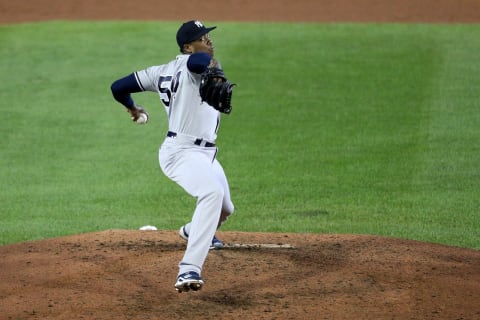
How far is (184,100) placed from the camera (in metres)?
6.80

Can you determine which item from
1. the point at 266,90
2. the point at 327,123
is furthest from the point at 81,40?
the point at 327,123

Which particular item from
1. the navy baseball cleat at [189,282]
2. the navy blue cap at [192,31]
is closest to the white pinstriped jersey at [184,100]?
the navy blue cap at [192,31]

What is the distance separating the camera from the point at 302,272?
7.17 meters

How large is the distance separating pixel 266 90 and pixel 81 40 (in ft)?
13.2

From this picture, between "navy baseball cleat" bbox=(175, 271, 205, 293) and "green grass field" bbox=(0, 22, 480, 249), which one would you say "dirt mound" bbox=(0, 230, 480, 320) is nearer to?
"navy baseball cleat" bbox=(175, 271, 205, 293)

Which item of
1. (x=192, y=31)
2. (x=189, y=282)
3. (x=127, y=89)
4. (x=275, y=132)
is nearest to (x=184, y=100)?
→ (x=192, y=31)

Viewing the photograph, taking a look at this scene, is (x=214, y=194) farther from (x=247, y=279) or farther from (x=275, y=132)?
(x=275, y=132)

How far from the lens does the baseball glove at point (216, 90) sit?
20.7ft

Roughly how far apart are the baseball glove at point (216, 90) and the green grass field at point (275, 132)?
274 centimetres

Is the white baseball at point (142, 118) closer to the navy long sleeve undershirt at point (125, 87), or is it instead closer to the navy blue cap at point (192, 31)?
the navy long sleeve undershirt at point (125, 87)

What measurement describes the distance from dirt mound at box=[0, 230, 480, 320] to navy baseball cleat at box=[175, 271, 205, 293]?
14cm

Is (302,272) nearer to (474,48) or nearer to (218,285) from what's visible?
(218,285)

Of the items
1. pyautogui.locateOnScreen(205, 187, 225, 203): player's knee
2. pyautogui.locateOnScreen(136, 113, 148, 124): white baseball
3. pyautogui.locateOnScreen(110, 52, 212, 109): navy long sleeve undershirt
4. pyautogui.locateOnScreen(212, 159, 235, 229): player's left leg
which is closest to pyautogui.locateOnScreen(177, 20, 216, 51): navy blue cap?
pyautogui.locateOnScreen(110, 52, 212, 109): navy long sleeve undershirt

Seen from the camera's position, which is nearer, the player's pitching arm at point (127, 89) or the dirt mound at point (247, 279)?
the dirt mound at point (247, 279)
